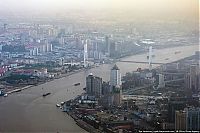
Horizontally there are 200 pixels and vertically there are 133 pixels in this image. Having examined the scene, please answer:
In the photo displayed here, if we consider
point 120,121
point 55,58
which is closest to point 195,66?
point 120,121

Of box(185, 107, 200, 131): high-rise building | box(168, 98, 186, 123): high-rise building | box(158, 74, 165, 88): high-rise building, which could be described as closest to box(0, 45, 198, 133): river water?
box(158, 74, 165, 88): high-rise building

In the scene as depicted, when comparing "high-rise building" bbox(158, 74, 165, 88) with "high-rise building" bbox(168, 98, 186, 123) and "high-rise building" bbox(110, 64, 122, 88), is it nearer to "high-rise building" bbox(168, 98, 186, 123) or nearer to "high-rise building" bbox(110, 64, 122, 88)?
"high-rise building" bbox(110, 64, 122, 88)

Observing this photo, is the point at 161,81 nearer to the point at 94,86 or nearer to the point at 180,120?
the point at 94,86

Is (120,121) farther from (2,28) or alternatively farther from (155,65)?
(2,28)

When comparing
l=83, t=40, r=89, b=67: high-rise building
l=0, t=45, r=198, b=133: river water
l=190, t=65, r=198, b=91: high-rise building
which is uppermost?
l=83, t=40, r=89, b=67: high-rise building

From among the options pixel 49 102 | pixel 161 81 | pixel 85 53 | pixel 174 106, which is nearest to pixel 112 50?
pixel 85 53

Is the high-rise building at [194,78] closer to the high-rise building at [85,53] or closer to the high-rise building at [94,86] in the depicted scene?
the high-rise building at [94,86]

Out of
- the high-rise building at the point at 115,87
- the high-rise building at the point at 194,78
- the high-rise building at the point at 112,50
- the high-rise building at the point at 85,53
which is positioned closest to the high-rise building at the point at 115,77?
the high-rise building at the point at 115,87
